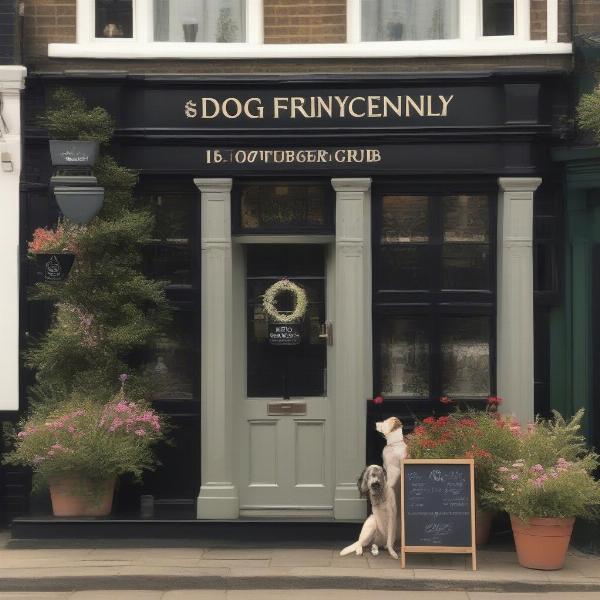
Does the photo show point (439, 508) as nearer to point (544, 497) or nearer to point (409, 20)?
point (544, 497)

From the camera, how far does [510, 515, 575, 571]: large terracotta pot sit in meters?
9.54

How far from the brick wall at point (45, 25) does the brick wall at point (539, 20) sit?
423 cm

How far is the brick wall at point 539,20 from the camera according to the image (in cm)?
1096

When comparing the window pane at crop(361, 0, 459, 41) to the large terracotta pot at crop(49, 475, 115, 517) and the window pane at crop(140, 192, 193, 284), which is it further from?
the large terracotta pot at crop(49, 475, 115, 517)

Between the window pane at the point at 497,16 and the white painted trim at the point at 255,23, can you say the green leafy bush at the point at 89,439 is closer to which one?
the white painted trim at the point at 255,23

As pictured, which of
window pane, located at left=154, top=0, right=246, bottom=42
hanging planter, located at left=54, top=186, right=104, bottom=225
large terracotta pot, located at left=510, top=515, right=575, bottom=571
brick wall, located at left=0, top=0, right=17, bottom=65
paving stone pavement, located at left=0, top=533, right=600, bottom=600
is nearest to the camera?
paving stone pavement, located at left=0, top=533, right=600, bottom=600

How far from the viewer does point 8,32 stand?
1089 centimetres

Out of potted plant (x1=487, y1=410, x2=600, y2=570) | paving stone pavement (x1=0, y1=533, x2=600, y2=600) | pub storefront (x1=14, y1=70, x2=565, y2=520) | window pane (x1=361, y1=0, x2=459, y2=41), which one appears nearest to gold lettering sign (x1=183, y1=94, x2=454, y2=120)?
pub storefront (x1=14, y1=70, x2=565, y2=520)

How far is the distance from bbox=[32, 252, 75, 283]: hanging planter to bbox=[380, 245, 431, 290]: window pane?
9.32ft

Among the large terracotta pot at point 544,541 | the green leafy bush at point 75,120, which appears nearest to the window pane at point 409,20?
the green leafy bush at point 75,120

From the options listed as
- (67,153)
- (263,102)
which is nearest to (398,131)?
(263,102)

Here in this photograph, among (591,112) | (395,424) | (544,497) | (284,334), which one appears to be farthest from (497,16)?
(544,497)

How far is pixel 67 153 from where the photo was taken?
10414 mm

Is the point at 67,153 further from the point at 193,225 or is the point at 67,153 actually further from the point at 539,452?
the point at 539,452
